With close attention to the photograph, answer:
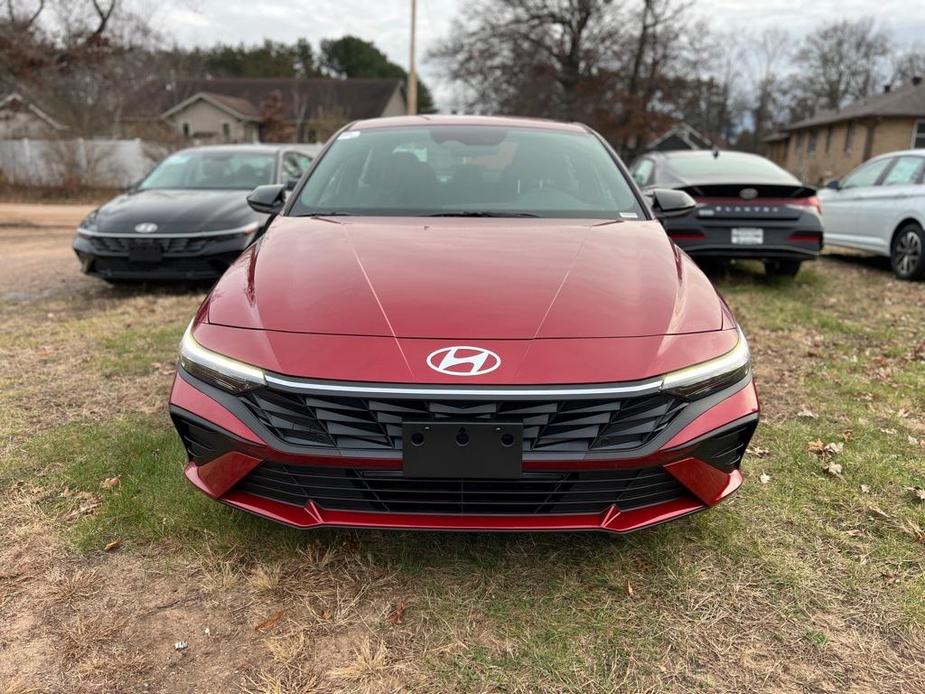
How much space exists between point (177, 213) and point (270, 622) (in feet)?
16.3

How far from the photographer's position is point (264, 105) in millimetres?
37281

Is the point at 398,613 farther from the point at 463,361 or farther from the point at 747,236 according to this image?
the point at 747,236

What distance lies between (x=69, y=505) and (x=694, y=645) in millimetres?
2318

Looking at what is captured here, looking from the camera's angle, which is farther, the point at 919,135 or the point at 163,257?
the point at 919,135

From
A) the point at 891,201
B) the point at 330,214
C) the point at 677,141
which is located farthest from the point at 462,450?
the point at 677,141

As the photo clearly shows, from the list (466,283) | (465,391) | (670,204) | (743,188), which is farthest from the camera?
(743,188)

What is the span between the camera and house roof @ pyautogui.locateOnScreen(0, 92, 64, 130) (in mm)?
18141

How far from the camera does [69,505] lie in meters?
2.56

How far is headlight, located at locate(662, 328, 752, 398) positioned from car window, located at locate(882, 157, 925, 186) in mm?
6942

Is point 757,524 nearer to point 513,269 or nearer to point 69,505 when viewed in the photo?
point 513,269

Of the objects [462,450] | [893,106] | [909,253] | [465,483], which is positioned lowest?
[909,253]

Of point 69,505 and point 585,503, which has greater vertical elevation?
point 585,503

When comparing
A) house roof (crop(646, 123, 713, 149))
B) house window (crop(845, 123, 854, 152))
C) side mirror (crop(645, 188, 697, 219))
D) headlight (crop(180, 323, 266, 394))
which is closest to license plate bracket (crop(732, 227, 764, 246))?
side mirror (crop(645, 188, 697, 219))

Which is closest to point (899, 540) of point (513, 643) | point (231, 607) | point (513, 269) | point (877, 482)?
point (877, 482)
